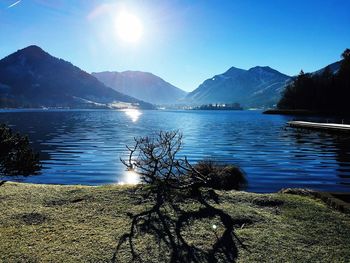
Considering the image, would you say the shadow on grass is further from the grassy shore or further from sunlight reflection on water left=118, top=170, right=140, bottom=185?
sunlight reflection on water left=118, top=170, right=140, bottom=185

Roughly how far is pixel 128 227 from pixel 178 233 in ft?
4.78

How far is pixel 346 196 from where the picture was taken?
13711mm

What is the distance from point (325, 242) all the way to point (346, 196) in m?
5.50

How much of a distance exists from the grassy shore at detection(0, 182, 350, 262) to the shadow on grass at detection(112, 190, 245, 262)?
0.15m

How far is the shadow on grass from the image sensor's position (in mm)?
8258

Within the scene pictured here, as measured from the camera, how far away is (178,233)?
9.63m

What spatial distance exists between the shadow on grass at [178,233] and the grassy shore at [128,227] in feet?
0.49

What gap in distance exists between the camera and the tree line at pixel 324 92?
139625 mm

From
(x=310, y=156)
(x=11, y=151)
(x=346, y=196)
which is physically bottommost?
(x=310, y=156)

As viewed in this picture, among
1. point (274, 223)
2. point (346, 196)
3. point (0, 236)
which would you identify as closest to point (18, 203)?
point (0, 236)

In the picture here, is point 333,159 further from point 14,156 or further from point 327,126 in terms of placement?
point 327,126

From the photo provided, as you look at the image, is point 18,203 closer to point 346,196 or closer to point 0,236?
point 0,236

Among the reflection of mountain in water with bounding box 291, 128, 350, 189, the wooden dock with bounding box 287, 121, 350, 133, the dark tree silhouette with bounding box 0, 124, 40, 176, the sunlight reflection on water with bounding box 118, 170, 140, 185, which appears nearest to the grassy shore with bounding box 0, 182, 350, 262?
the dark tree silhouette with bounding box 0, 124, 40, 176

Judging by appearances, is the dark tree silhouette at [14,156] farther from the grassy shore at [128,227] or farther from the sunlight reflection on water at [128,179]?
the sunlight reflection on water at [128,179]
